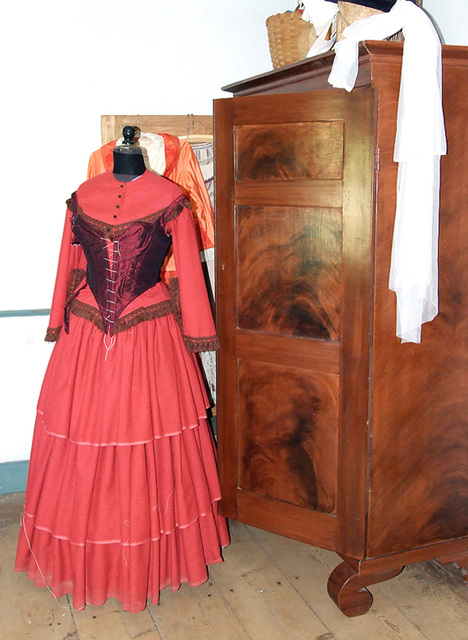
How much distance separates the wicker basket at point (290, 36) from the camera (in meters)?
2.04

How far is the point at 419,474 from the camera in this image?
6.24 ft

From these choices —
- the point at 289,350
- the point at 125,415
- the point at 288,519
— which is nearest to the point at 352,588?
the point at 288,519

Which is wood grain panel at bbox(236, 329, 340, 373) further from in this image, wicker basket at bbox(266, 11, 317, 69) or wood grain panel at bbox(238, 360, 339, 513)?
wicker basket at bbox(266, 11, 317, 69)

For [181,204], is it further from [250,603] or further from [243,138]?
[250,603]

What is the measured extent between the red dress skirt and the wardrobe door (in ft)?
0.55

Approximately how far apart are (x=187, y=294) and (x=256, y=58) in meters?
1.33

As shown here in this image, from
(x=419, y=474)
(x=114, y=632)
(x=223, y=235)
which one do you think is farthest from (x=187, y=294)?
(x=114, y=632)

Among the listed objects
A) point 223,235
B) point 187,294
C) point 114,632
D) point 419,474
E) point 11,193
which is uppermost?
point 11,193

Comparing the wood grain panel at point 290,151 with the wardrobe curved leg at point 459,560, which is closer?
the wood grain panel at point 290,151

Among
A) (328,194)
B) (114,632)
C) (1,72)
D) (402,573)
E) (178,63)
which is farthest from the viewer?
(178,63)

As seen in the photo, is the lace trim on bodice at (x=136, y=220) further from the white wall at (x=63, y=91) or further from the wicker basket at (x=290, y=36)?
the white wall at (x=63, y=91)

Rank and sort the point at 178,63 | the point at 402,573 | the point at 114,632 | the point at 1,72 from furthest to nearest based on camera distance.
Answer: the point at 178,63 → the point at 1,72 → the point at 402,573 → the point at 114,632

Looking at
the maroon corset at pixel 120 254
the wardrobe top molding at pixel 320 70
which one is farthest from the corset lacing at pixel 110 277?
the wardrobe top molding at pixel 320 70

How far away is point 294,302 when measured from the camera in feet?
6.20
